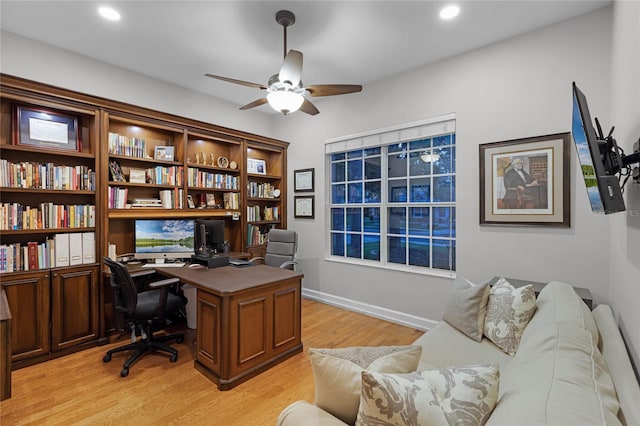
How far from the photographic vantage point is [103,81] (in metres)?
3.26

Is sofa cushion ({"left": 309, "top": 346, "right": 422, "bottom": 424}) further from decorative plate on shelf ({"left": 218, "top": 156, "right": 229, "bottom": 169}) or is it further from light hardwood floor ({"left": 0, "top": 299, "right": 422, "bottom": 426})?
decorative plate on shelf ({"left": 218, "top": 156, "right": 229, "bottom": 169})

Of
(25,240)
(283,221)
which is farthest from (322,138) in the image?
(25,240)

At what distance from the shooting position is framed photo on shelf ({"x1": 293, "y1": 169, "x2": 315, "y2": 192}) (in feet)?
15.3

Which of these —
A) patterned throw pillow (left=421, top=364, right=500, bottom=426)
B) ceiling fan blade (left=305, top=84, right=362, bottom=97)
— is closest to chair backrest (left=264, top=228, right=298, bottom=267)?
ceiling fan blade (left=305, top=84, right=362, bottom=97)

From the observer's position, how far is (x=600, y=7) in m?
2.43

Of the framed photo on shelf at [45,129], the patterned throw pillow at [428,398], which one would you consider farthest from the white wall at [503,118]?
the framed photo on shelf at [45,129]

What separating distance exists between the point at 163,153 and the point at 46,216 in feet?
4.42

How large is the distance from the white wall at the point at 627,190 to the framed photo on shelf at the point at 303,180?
11.0 feet

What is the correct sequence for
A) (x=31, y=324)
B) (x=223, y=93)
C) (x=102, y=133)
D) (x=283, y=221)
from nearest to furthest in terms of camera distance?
(x=31, y=324) < (x=102, y=133) < (x=223, y=93) < (x=283, y=221)

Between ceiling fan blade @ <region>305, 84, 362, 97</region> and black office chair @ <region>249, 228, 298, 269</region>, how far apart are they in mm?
2001

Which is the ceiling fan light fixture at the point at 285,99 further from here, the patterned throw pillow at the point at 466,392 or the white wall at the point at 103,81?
the patterned throw pillow at the point at 466,392

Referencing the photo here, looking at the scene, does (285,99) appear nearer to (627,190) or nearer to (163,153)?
(163,153)

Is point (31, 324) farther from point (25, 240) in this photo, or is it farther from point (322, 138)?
point (322, 138)

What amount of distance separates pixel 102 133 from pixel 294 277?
8.20ft
